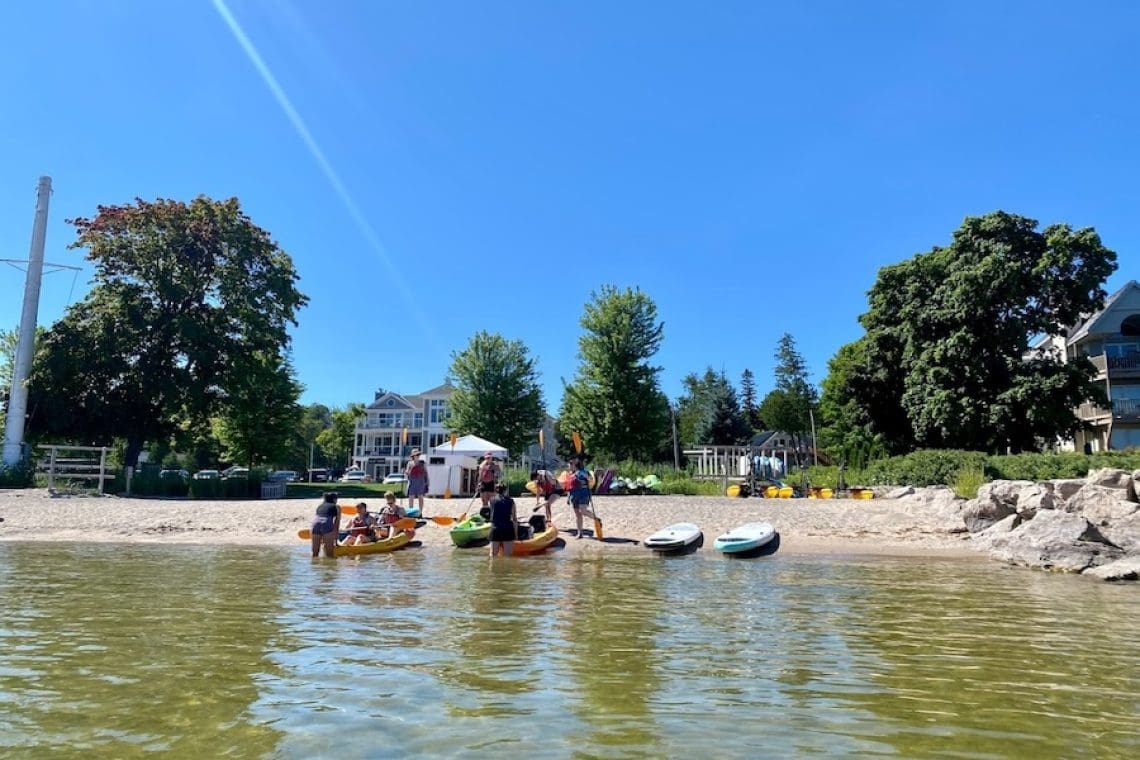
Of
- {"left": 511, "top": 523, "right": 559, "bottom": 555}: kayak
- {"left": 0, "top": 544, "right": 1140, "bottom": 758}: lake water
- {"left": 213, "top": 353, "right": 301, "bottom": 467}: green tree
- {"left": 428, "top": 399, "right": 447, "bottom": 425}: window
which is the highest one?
{"left": 428, "top": 399, "right": 447, "bottom": 425}: window

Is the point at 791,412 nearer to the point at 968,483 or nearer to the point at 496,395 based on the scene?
the point at 496,395

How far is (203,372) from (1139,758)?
40347mm

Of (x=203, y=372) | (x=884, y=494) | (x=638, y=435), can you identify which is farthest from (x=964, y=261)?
(x=203, y=372)

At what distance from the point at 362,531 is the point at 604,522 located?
690 cm

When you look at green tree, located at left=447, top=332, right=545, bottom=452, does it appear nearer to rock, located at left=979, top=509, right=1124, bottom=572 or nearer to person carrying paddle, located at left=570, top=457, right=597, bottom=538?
person carrying paddle, located at left=570, top=457, right=597, bottom=538

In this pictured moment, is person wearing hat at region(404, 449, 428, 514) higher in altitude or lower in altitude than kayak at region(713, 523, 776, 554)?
higher

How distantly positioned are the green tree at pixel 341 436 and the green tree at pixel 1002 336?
7880 cm

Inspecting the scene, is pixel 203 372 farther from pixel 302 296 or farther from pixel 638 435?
pixel 638 435

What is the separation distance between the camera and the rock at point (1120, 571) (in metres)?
12.3

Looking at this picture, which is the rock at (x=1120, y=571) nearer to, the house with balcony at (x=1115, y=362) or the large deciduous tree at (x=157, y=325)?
the house with balcony at (x=1115, y=362)

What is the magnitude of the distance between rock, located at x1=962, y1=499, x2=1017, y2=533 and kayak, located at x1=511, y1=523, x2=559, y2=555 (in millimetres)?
10745

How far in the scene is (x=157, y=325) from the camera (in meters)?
37.1

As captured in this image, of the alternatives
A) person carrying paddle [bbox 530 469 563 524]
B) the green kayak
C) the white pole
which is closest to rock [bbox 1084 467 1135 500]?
person carrying paddle [bbox 530 469 563 524]

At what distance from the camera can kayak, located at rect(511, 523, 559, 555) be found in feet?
52.1
